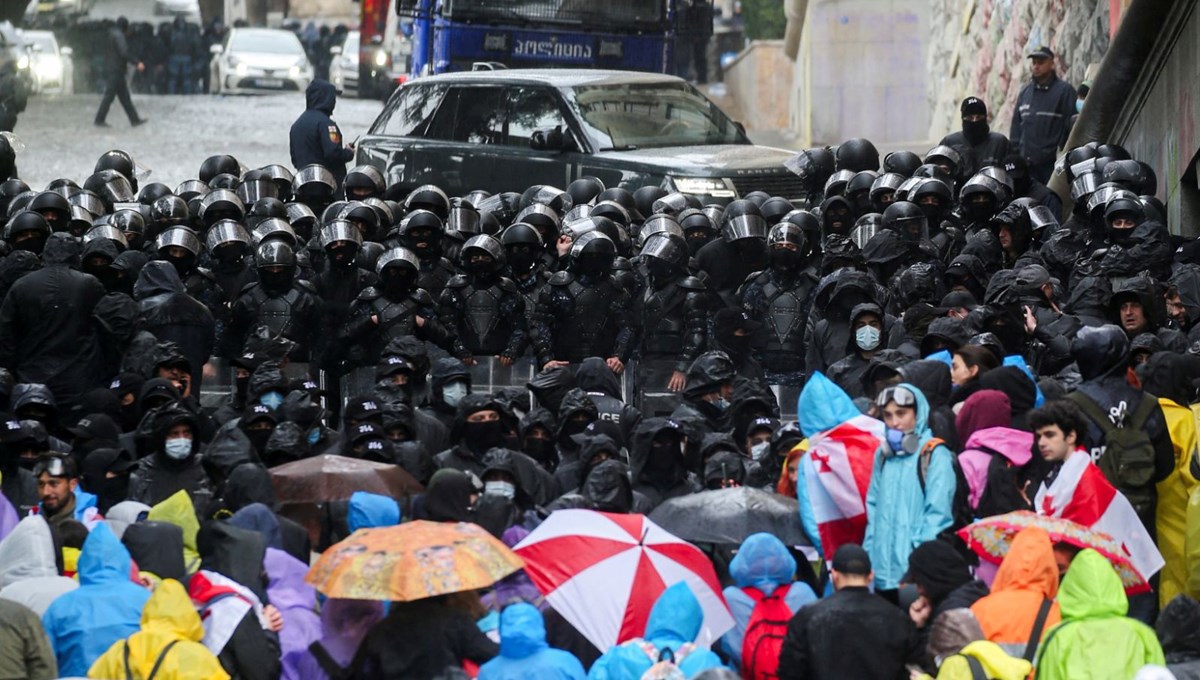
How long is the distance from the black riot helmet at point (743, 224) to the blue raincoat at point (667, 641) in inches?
287

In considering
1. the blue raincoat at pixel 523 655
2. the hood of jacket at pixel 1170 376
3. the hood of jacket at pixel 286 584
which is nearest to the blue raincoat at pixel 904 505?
the hood of jacket at pixel 1170 376

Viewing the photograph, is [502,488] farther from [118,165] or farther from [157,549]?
[118,165]

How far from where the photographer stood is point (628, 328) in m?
15.0

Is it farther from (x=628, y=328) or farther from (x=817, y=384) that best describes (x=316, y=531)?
(x=628, y=328)

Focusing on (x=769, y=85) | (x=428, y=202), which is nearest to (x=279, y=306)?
(x=428, y=202)

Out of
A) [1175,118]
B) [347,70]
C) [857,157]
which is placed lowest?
[347,70]

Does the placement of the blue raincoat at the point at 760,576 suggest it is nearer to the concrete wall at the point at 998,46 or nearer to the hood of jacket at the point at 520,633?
the hood of jacket at the point at 520,633

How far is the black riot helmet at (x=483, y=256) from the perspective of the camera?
15.1 m

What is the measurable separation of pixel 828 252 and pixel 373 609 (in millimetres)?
6637

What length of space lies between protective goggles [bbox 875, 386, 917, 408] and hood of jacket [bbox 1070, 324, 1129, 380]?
1.31 meters

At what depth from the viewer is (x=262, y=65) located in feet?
138

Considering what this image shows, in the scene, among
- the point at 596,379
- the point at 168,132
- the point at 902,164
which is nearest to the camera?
the point at 596,379

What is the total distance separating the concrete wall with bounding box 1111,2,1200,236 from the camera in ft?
54.0

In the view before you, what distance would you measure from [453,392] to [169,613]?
516cm
